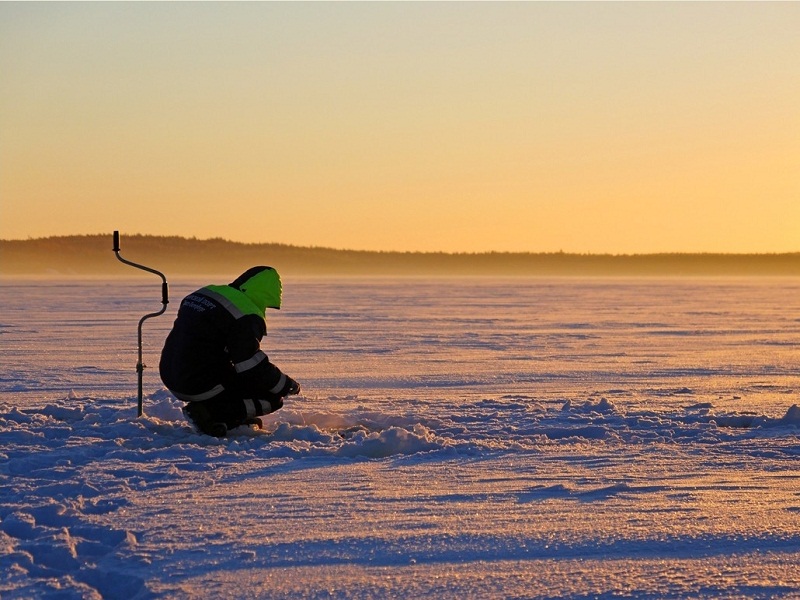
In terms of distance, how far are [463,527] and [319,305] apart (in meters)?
23.4

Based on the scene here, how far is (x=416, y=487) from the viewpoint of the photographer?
5465 millimetres

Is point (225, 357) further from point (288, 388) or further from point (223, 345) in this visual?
point (288, 388)

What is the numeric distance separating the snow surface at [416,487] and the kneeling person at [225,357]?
0.68 feet

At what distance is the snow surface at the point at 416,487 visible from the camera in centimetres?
397

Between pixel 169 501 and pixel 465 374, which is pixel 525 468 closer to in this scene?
pixel 169 501

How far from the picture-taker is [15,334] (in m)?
16.3

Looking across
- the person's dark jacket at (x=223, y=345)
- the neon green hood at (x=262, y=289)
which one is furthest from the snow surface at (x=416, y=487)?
the neon green hood at (x=262, y=289)

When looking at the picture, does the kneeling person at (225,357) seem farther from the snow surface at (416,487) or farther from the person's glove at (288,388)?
the snow surface at (416,487)

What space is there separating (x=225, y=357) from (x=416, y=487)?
190 cm

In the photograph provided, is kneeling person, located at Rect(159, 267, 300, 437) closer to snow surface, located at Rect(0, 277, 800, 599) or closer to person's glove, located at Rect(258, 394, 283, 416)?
person's glove, located at Rect(258, 394, 283, 416)

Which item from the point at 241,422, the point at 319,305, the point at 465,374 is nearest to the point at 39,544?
the point at 241,422

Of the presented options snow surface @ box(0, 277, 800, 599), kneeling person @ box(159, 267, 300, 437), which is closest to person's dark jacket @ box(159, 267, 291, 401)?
kneeling person @ box(159, 267, 300, 437)

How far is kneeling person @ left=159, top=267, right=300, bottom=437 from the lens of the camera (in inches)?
261

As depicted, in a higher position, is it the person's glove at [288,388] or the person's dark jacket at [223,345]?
the person's dark jacket at [223,345]
